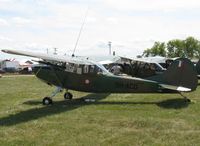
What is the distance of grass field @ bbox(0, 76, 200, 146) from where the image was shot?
886 cm

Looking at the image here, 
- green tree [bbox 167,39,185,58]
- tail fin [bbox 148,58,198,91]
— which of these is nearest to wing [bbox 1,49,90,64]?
Answer: tail fin [bbox 148,58,198,91]

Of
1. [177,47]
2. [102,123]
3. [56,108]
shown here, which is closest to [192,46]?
[177,47]

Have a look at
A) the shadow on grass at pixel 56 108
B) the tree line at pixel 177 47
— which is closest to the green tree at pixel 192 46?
the tree line at pixel 177 47

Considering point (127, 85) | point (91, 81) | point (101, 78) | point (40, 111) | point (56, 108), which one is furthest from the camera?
point (91, 81)

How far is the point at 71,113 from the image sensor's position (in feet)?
41.7

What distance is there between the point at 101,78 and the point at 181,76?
309cm

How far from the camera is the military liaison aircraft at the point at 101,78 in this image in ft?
47.2

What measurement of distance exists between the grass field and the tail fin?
72 centimetres

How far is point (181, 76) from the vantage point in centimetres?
1444

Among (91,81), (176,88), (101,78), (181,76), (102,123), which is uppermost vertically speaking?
(181,76)

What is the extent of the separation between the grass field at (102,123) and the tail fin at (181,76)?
72 cm

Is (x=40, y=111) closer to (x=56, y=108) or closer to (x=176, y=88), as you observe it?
(x=56, y=108)

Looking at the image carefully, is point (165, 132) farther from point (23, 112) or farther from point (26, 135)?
point (23, 112)

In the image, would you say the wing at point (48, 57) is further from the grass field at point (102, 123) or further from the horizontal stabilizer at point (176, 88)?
the horizontal stabilizer at point (176, 88)
